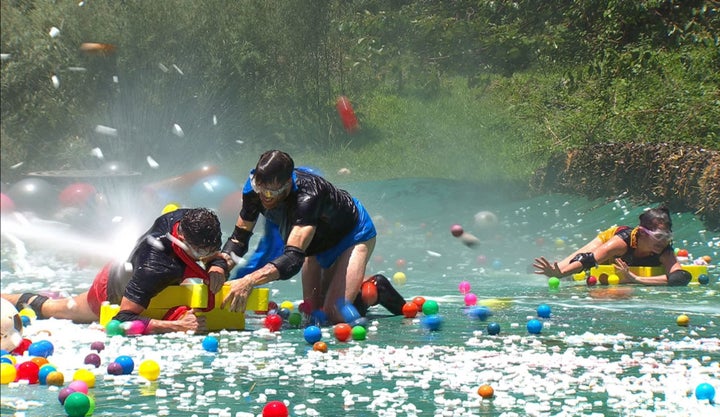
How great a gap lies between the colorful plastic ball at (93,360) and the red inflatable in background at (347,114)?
81.1 feet

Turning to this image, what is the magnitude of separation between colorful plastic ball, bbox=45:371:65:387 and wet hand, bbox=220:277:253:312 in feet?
6.29

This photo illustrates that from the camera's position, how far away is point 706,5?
17.4 m

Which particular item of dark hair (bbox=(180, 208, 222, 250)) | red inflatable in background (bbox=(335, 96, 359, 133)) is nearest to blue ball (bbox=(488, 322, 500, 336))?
dark hair (bbox=(180, 208, 222, 250))

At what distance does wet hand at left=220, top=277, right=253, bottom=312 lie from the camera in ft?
25.0

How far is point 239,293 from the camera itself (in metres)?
7.62

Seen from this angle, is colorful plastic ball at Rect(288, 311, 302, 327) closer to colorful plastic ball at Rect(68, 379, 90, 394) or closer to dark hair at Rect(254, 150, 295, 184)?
dark hair at Rect(254, 150, 295, 184)

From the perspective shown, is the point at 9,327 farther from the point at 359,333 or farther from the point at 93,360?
the point at 359,333

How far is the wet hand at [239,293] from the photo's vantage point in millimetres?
7613

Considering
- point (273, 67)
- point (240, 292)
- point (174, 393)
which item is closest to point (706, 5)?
point (240, 292)

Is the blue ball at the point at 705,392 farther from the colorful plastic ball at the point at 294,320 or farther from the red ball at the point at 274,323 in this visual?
the colorful plastic ball at the point at 294,320

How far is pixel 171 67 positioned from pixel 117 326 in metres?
24.4

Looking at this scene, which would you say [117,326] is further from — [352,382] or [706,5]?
[706,5]

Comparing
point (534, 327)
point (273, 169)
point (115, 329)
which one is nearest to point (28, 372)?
point (115, 329)

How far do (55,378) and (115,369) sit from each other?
1.42ft
